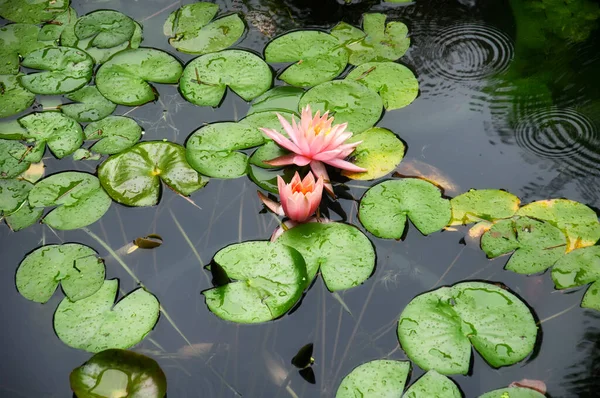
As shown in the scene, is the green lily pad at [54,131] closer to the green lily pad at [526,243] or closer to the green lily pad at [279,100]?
the green lily pad at [279,100]

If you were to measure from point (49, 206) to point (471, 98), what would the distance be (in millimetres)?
2142

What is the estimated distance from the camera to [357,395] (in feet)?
6.23

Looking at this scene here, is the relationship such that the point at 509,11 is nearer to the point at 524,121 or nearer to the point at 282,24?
the point at 524,121

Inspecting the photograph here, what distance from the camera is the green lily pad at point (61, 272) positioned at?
221 cm

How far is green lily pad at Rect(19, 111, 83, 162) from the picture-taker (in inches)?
105

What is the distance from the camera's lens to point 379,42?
3.10 metres

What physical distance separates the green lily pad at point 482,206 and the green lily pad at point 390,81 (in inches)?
25.1

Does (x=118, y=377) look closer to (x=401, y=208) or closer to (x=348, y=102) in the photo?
(x=401, y=208)

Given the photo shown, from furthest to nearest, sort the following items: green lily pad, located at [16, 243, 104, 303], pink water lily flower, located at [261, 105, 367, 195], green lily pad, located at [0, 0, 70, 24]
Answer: green lily pad, located at [0, 0, 70, 24], pink water lily flower, located at [261, 105, 367, 195], green lily pad, located at [16, 243, 104, 303]

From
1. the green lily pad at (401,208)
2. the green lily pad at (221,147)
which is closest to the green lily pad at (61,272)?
the green lily pad at (221,147)

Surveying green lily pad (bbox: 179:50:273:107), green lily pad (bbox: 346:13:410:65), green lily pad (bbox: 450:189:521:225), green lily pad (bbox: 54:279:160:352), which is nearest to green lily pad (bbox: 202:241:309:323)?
green lily pad (bbox: 54:279:160:352)

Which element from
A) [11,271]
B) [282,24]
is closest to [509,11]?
[282,24]

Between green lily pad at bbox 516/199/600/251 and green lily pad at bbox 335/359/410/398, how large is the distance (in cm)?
91

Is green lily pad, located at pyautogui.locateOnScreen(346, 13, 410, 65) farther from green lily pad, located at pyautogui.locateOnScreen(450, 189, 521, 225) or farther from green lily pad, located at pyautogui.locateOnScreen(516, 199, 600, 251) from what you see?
green lily pad, located at pyautogui.locateOnScreen(516, 199, 600, 251)
